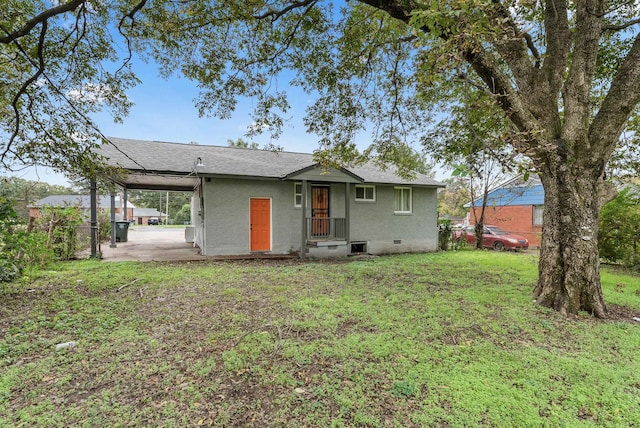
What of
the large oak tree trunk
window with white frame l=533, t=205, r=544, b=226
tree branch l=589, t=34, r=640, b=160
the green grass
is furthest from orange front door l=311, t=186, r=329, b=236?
window with white frame l=533, t=205, r=544, b=226

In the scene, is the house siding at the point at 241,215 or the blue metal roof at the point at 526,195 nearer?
the house siding at the point at 241,215

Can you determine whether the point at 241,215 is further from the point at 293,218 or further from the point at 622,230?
the point at 622,230

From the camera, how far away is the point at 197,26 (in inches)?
224

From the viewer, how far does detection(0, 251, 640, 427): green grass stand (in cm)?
243

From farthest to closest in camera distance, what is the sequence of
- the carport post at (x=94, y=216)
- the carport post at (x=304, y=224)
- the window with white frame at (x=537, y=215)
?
the window with white frame at (x=537, y=215), the carport post at (x=304, y=224), the carport post at (x=94, y=216)

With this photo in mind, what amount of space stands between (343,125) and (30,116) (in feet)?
21.9

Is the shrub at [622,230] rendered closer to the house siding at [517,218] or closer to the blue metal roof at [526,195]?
the blue metal roof at [526,195]

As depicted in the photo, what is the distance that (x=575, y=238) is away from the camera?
4.80 m

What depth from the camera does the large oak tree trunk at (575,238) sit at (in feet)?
15.6

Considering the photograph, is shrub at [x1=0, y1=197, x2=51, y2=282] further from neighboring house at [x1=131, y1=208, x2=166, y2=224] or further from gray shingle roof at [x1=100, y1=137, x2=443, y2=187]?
neighboring house at [x1=131, y1=208, x2=166, y2=224]

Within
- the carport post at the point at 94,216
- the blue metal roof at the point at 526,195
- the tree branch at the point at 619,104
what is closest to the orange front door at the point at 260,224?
the carport post at the point at 94,216

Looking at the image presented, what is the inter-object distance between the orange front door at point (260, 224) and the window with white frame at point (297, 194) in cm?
100

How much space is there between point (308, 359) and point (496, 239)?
47.6ft

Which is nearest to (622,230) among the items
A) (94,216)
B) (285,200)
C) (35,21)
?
(285,200)
